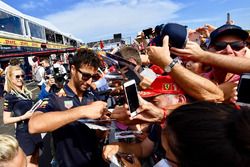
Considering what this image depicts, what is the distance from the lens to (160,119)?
5.41ft

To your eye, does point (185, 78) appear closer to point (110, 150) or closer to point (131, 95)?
point (131, 95)

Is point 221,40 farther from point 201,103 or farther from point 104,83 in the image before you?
point 104,83

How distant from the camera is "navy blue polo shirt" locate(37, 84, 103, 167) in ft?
7.17

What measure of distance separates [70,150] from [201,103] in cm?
144

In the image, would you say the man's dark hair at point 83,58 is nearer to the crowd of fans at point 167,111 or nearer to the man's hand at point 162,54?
the crowd of fans at point 167,111

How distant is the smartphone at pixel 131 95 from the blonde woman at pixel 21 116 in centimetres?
270

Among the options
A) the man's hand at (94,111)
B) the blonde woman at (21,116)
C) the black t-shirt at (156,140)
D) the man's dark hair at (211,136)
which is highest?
the man's dark hair at (211,136)

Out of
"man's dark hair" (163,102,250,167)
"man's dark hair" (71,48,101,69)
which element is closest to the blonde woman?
"man's dark hair" (71,48,101,69)

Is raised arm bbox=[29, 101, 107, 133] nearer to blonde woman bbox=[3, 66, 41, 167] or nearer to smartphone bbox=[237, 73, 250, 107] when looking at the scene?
smartphone bbox=[237, 73, 250, 107]

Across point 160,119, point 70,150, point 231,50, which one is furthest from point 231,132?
point 70,150

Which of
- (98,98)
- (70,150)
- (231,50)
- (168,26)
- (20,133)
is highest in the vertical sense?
(168,26)

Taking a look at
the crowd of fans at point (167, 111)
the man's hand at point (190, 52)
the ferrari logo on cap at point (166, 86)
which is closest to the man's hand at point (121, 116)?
the crowd of fans at point (167, 111)

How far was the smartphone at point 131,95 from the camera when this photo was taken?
147 cm

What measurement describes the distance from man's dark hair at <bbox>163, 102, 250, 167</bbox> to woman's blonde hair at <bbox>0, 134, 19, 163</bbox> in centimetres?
106
